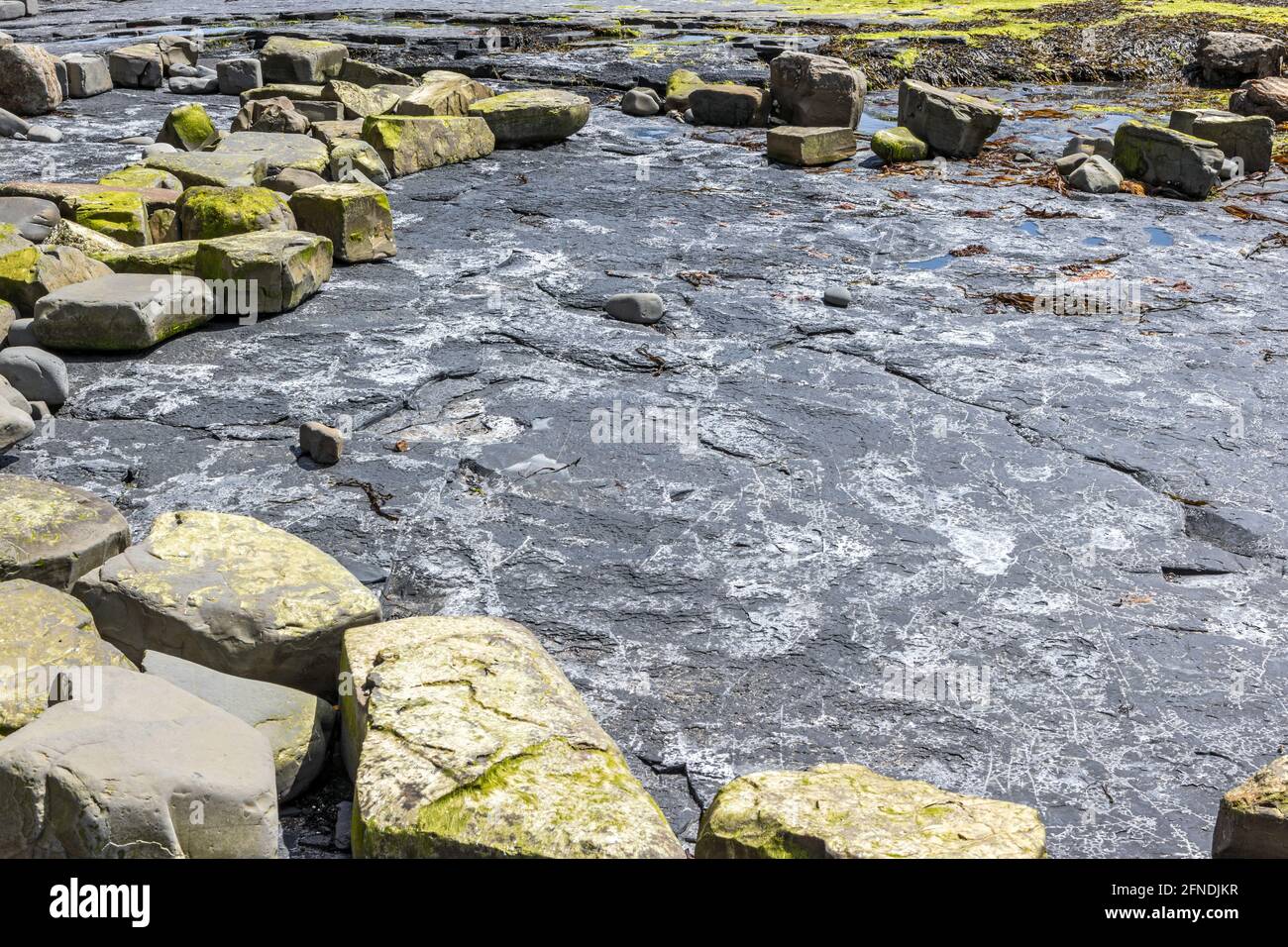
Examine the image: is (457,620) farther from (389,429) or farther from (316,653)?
(389,429)

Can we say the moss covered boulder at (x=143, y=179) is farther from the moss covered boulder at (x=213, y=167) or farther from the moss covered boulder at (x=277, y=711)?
the moss covered boulder at (x=277, y=711)

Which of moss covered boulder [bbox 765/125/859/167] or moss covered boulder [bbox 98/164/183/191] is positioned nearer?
moss covered boulder [bbox 98/164/183/191]

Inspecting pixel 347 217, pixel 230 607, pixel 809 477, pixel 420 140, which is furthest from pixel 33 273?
pixel 420 140

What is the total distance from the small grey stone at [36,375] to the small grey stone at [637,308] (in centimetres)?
225

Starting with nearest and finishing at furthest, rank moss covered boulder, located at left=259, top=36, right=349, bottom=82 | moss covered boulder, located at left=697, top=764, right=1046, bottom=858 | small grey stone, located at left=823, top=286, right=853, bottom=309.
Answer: moss covered boulder, located at left=697, top=764, right=1046, bottom=858
small grey stone, located at left=823, top=286, right=853, bottom=309
moss covered boulder, located at left=259, top=36, right=349, bottom=82

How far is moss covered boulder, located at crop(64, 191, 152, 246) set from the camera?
5625 millimetres

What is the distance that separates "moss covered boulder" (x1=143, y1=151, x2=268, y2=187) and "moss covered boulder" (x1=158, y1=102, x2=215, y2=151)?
90 cm

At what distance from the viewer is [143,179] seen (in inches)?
251

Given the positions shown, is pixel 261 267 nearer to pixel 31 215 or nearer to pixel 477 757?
pixel 31 215

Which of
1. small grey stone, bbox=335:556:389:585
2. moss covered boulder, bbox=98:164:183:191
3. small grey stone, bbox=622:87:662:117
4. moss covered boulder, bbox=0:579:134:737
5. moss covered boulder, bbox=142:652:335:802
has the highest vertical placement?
small grey stone, bbox=622:87:662:117

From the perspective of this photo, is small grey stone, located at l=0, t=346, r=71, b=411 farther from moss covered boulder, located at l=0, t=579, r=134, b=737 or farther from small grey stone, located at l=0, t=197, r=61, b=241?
moss covered boulder, located at l=0, t=579, r=134, b=737

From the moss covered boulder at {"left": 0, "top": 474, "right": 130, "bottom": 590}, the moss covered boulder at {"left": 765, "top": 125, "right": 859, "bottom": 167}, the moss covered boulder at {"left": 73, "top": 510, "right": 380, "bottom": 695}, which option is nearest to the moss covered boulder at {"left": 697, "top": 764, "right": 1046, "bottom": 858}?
the moss covered boulder at {"left": 73, "top": 510, "right": 380, "bottom": 695}

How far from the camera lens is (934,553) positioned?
3.52 metres

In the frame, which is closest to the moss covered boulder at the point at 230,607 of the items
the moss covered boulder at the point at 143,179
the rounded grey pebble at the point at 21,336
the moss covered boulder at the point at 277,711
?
the moss covered boulder at the point at 277,711
